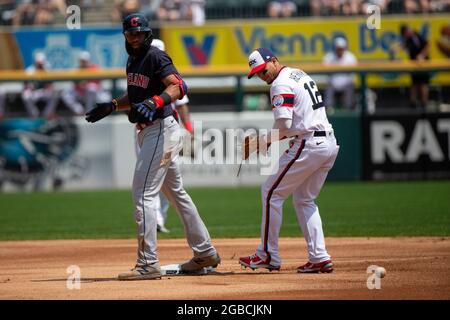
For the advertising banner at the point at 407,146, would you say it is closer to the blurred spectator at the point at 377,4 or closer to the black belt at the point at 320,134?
the blurred spectator at the point at 377,4

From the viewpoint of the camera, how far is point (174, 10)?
80.8 feet

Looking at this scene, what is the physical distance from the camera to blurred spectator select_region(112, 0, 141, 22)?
23.9m

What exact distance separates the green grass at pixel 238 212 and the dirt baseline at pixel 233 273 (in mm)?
897

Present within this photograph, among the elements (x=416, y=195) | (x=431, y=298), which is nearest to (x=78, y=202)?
(x=416, y=195)

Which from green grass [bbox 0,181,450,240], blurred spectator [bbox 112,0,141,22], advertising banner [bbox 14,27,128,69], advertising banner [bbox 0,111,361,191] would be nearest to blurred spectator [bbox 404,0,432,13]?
advertising banner [bbox 0,111,361,191]

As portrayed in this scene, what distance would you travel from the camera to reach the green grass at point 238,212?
42.4 ft

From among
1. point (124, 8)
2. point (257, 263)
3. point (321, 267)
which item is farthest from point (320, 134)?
point (124, 8)

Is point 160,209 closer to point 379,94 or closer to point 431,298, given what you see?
point 431,298

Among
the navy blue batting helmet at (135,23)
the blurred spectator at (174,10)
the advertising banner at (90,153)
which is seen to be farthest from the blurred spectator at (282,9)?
the navy blue batting helmet at (135,23)

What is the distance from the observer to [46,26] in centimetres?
2412

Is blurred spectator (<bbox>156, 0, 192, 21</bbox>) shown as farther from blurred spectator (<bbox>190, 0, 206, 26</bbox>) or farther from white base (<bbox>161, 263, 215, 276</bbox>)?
white base (<bbox>161, 263, 215, 276</bbox>)

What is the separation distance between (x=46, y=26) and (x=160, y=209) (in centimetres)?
1262

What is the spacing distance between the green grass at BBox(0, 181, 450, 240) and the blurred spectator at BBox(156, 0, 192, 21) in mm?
6444

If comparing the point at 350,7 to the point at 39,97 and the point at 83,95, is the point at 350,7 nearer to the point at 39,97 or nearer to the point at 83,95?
the point at 83,95
